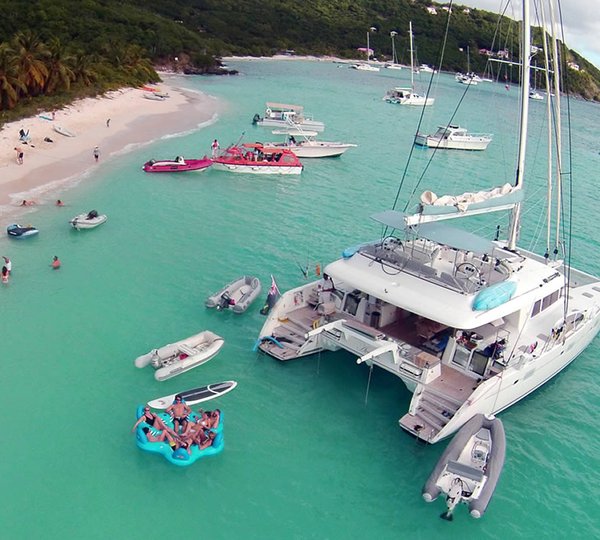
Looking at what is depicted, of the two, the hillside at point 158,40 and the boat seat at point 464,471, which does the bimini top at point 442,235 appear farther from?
the hillside at point 158,40

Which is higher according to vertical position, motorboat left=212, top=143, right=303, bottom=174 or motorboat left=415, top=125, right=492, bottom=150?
motorboat left=415, top=125, right=492, bottom=150

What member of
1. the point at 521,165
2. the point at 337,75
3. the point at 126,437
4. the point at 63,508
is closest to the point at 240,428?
the point at 126,437

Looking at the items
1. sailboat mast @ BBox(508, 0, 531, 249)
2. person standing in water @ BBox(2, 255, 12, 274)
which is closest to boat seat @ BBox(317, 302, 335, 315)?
sailboat mast @ BBox(508, 0, 531, 249)

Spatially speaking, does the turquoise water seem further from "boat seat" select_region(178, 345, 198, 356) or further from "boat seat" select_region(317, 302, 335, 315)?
"boat seat" select_region(317, 302, 335, 315)

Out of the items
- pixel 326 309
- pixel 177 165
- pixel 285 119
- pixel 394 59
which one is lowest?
pixel 177 165

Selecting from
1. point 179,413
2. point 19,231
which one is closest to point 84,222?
point 19,231

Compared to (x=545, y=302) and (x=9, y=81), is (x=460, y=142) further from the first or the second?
(x=545, y=302)
